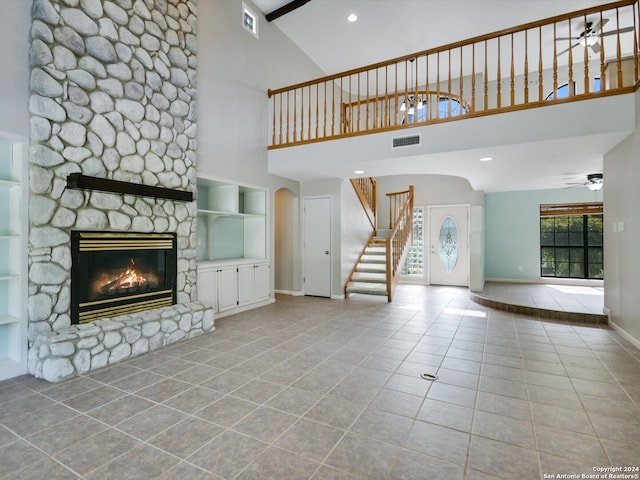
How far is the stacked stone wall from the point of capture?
3166mm

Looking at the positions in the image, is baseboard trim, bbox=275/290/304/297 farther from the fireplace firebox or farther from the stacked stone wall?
the fireplace firebox

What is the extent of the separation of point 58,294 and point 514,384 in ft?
14.3

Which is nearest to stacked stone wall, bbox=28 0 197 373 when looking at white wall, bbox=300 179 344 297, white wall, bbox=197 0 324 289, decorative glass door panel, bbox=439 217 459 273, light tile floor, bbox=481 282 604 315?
white wall, bbox=197 0 324 289

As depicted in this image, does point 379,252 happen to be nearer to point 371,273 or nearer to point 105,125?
point 371,273

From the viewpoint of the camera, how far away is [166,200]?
4324mm

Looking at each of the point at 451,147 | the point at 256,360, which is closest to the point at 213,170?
the point at 256,360

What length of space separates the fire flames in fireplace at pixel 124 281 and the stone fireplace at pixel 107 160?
0.02 metres

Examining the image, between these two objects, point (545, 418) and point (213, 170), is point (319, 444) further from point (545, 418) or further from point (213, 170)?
point (213, 170)

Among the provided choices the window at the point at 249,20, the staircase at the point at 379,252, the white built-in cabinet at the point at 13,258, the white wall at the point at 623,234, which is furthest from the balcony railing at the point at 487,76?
the white built-in cabinet at the point at 13,258

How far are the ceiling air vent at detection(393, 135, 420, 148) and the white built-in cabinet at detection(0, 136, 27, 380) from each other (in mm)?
4438

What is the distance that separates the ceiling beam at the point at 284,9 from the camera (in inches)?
240

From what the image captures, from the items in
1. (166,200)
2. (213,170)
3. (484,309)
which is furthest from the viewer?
(484,309)

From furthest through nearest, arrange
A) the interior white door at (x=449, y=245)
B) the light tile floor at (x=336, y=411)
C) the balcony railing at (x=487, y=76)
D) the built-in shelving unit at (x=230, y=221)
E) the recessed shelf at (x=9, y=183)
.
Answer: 1. the interior white door at (x=449, y=245)
2. the built-in shelving unit at (x=230, y=221)
3. the balcony railing at (x=487, y=76)
4. the recessed shelf at (x=9, y=183)
5. the light tile floor at (x=336, y=411)

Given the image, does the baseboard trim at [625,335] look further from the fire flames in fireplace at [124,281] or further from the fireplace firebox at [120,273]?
the fire flames in fireplace at [124,281]
